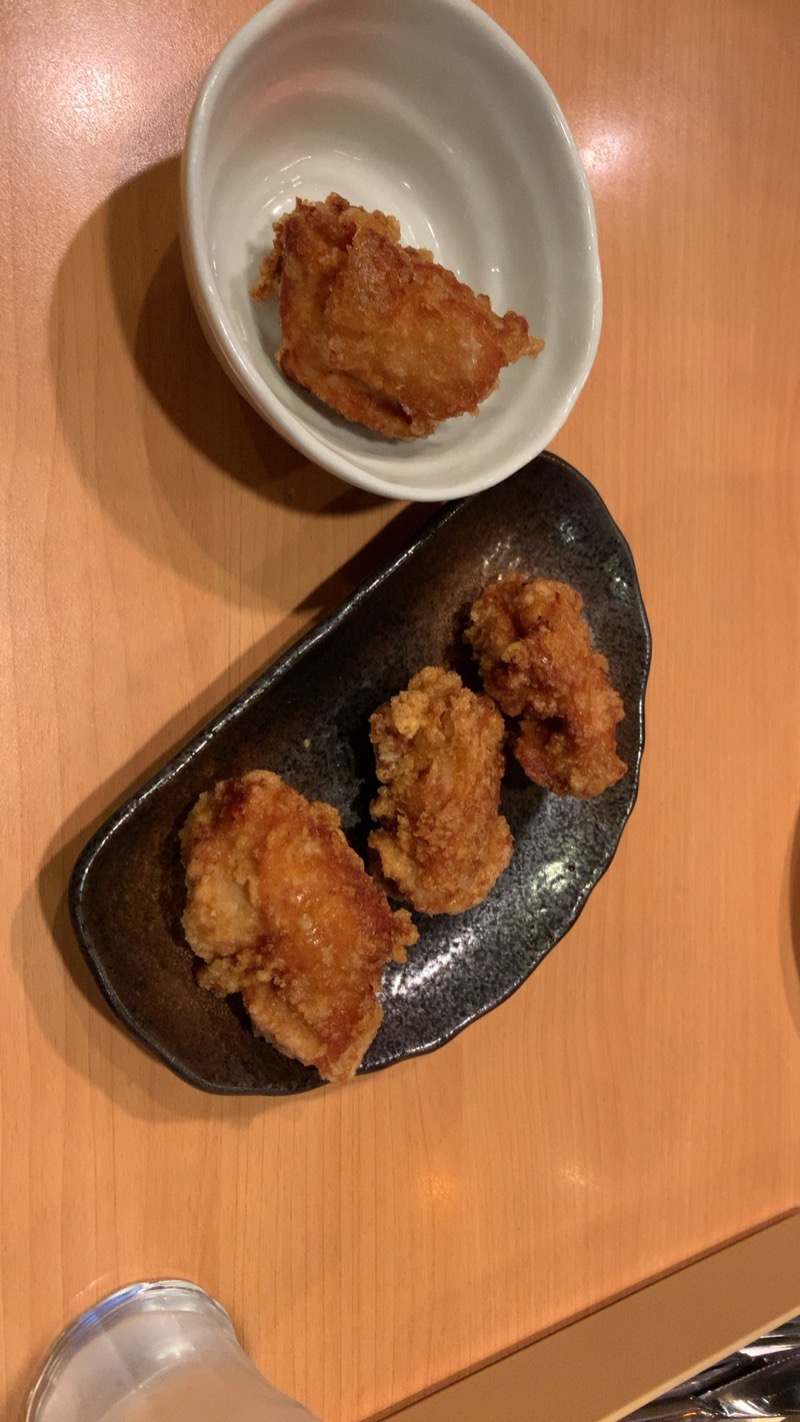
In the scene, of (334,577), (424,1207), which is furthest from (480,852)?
(424,1207)

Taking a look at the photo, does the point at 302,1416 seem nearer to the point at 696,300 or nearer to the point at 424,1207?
the point at 424,1207

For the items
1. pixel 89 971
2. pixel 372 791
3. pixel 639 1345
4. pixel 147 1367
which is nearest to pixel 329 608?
pixel 372 791

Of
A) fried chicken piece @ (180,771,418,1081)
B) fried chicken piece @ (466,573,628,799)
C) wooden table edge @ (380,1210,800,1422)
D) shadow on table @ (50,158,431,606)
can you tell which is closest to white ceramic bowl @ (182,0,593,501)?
shadow on table @ (50,158,431,606)

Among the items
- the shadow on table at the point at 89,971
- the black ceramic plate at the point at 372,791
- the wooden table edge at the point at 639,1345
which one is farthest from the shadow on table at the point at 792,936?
the shadow on table at the point at 89,971

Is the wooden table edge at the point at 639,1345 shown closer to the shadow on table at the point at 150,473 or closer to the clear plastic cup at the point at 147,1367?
the clear plastic cup at the point at 147,1367

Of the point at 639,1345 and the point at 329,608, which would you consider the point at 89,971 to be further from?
the point at 639,1345

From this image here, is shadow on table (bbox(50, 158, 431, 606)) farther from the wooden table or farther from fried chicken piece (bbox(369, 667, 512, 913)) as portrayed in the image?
fried chicken piece (bbox(369, 667, 512, 913))

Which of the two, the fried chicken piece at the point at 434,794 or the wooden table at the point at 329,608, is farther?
the fried chicken piece at the point at 434,794
